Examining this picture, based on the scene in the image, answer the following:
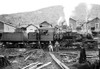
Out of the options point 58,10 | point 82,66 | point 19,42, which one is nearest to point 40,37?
point 19,42

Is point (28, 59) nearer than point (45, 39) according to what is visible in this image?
Yes

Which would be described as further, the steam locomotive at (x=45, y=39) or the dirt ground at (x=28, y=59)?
the steam locomotive at (x=45, y=39)

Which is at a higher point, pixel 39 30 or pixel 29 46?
pixel 39 30

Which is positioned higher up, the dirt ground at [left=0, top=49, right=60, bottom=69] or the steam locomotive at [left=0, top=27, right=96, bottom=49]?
the steam locomotive at [left=0, top=27, right=96, bottom=49]

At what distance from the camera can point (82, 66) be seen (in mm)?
→ 7105

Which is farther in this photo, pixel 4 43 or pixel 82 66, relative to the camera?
pixel 4 43

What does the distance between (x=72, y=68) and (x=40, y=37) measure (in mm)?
10672

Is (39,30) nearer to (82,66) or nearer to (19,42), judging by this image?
(19,42)

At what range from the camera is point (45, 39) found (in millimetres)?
17578

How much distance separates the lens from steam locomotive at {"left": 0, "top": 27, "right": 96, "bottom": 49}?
1622 centimetres

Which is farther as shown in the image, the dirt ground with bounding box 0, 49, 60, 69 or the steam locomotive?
the steam locomotive

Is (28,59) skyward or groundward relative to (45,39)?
groundward

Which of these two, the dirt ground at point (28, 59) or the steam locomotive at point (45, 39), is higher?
the steam locomotive at point (45, 39)

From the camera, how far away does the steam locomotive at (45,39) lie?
16.2 metres
